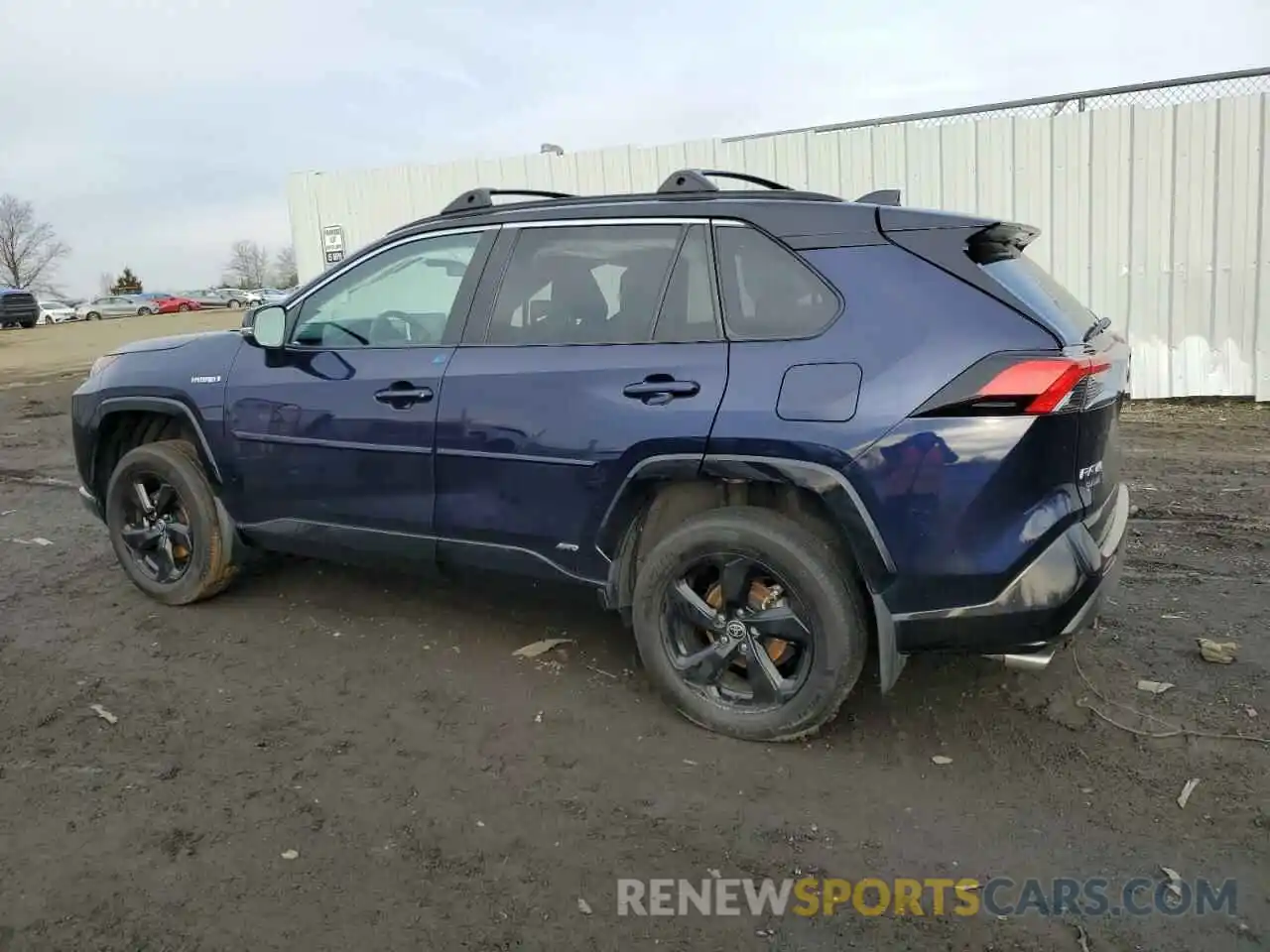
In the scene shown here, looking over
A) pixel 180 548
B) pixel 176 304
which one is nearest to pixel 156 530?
pixel 180 548

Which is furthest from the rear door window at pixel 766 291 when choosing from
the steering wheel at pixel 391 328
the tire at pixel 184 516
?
the tire at pixel 184 516

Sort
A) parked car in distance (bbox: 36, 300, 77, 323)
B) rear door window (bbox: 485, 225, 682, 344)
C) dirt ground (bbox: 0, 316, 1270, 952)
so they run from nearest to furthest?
1. dirt ground (bbox: 0, 316, 1270, 952)
2. rear door window (bbox: 485, 225, 682, 344)
3. parked car in distance (bbox: 36, 300, 77, 323)

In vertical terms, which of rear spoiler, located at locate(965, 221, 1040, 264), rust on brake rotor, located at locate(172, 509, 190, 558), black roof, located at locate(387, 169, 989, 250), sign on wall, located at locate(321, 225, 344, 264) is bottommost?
rust on brake rotor, located at locate(172, 509, 190, 558)

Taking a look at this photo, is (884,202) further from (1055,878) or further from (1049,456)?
(1055,878)

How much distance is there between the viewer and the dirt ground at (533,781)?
2543mm

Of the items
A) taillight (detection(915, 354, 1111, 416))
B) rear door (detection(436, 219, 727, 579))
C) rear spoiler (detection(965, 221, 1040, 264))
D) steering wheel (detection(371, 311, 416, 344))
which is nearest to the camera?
taillight (detection(915, 354, 1111, 416))

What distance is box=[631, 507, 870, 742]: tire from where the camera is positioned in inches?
126

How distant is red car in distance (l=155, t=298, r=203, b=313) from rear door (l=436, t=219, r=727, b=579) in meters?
60.7

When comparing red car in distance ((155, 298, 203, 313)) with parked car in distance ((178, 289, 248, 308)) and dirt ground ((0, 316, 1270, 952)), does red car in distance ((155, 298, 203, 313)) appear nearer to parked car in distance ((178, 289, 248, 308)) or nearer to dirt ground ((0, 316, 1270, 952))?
parked car in distance ((178, 289, 248, 308))

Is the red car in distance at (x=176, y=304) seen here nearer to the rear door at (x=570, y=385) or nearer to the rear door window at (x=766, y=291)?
the rear door at (x=570, y=385)

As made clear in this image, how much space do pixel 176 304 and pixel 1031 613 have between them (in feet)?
212

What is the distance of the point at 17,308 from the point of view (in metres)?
33.8

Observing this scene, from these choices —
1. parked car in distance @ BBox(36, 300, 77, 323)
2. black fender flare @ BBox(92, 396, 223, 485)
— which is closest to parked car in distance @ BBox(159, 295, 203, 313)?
parked car in distance @ BBox(36, 300, 77, 323)

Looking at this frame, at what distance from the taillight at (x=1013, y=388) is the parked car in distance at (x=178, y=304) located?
62264mm
